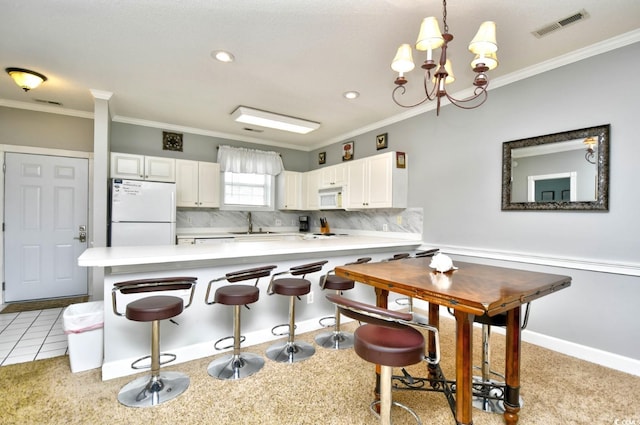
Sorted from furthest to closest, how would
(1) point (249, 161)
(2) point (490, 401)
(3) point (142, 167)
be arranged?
(1) point (249, 161) < (3) point (142, 167) < (2) point (490, 401)

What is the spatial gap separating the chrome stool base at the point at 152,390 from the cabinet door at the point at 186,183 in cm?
304

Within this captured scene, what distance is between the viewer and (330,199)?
211 inches

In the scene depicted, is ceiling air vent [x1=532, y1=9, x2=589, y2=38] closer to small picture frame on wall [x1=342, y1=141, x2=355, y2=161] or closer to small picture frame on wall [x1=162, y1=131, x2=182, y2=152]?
small picture frame on wall [x1=342, y1=141, x2=355, y2=161]

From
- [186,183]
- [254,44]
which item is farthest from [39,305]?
[254,44]

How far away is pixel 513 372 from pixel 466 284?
62cm

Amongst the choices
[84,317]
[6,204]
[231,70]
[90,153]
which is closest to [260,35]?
[231,70]

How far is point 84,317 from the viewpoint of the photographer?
2.35 metres

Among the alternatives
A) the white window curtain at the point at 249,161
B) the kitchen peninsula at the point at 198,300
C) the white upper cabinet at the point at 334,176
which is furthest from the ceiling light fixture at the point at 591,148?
the white window curtain at the point at 249,161

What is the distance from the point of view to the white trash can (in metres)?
2.31

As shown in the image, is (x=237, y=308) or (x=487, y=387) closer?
(x=487, y=387)

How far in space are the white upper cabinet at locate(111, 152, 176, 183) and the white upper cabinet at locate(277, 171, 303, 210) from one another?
1910 mm

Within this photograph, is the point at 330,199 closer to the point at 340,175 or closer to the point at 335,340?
the point at 340,175

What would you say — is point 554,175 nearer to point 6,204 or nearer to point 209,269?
point 209,269

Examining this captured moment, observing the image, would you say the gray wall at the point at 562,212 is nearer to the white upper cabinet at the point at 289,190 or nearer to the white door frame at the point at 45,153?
the white upper cabinet at the point at 289,190
